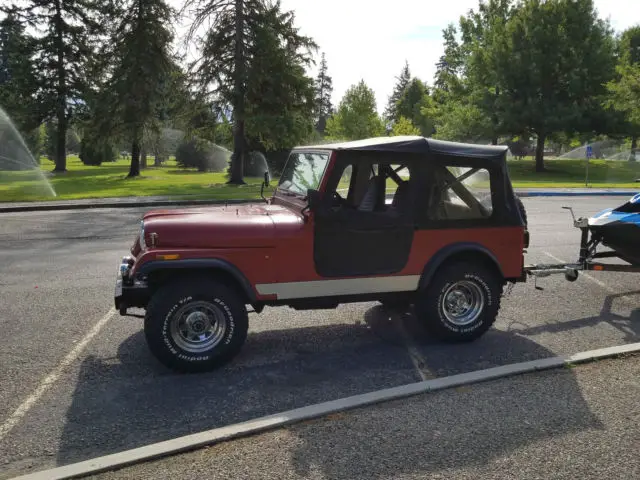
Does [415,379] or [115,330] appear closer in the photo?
[415,379]

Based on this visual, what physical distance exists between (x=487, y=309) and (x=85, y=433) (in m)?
3.77

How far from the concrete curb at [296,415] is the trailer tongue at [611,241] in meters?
1.47

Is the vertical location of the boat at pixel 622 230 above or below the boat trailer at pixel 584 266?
above

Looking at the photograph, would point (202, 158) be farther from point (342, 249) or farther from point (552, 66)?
point (342, 249)

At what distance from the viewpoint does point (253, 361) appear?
4961 millimetres

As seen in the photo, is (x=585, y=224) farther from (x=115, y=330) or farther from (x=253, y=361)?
(x=115, y=330)

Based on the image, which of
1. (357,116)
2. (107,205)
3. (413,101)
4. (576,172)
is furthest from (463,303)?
(413,101)

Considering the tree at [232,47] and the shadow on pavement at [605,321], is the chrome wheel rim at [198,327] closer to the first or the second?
the shadow on pavement at [605,321]

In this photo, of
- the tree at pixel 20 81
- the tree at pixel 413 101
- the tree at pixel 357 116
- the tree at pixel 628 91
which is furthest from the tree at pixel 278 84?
the tree at pixel 413 101

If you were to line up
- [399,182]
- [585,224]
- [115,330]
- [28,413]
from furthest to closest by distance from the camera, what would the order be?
1. [585,224]
2. [115,330]
3. [399,182]
4. [28,413]

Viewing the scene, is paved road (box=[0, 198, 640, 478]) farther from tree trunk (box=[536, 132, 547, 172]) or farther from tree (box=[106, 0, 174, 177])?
tree trunk (box=[536, 132, 547, 172])

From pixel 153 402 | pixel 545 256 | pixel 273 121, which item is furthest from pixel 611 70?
pixel 153 402

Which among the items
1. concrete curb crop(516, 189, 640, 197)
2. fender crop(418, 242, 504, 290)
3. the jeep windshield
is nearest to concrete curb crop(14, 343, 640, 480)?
fender crop(418, 242, 504, 290)

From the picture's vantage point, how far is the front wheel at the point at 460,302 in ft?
17.2
